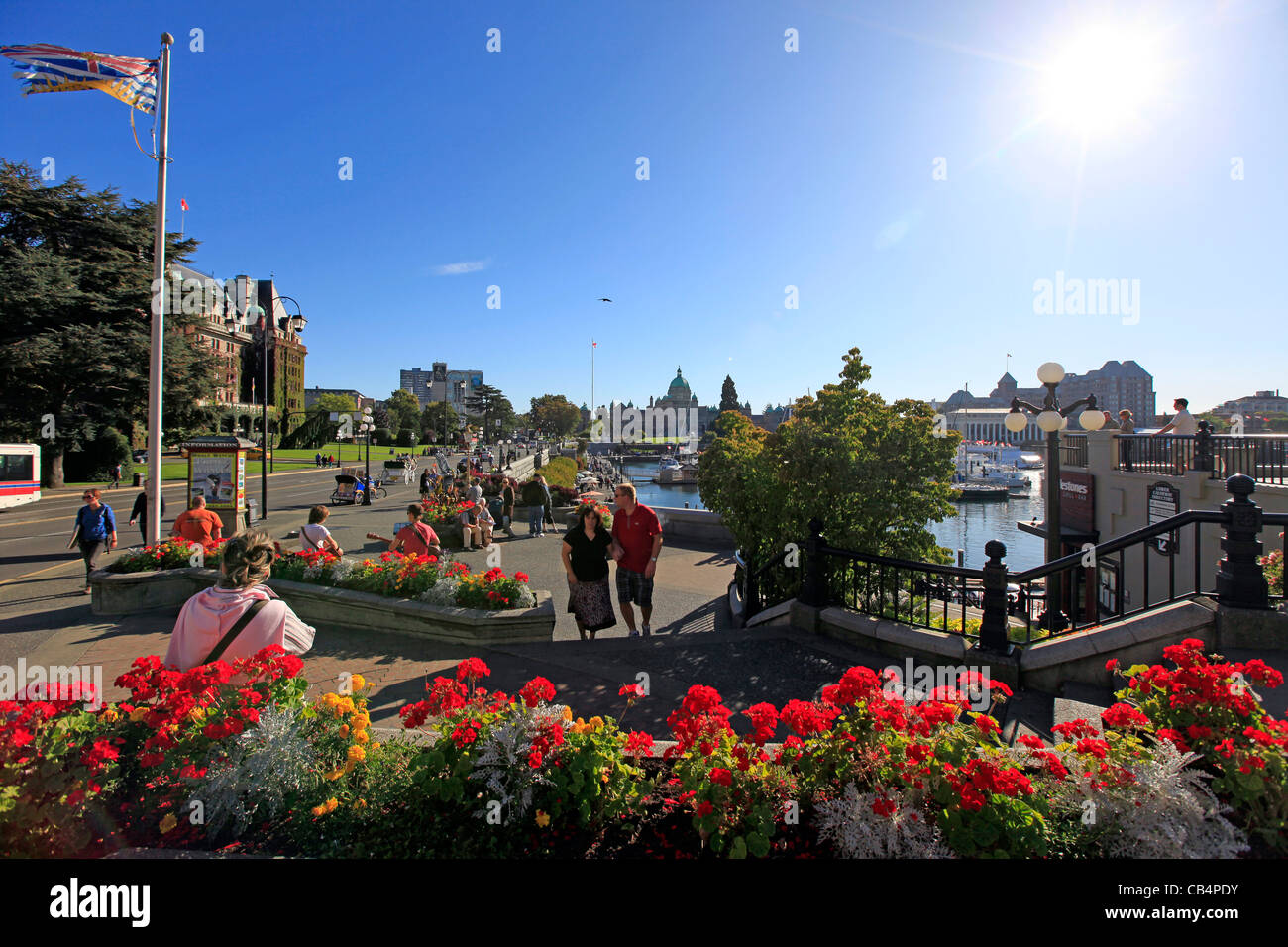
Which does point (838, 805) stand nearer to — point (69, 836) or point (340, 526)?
point (69, 836)

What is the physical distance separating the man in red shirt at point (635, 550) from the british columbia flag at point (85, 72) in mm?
12338

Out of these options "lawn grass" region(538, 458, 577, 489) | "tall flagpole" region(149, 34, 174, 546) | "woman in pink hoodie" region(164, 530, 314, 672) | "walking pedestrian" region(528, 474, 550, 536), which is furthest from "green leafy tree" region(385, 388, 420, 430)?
"woman in pink hoodie" region(164, 530, 314, 672)

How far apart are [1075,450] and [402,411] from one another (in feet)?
410

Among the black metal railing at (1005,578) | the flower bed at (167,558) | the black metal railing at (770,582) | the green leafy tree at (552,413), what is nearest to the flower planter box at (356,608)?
the flower bed at (167,558)

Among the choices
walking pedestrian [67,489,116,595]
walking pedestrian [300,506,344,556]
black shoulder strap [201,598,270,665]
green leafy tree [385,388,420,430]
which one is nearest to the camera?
black shoulder strap [201,598,270,665]

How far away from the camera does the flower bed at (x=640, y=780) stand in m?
2.66

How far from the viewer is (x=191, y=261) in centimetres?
4147

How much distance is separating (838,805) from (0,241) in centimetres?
4952

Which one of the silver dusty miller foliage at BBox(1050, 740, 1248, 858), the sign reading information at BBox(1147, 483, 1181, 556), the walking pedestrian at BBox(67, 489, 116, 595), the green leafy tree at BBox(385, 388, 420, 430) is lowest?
the silver dusty miller foliage at BBox(1050, 740, 1248, 858)

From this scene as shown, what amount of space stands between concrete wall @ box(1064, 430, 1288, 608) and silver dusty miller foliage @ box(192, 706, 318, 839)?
11475 mm

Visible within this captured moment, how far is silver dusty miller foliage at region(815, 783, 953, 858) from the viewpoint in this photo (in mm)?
2641

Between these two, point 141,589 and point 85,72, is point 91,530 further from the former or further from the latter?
point 85,72

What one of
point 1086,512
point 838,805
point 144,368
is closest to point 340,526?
point 838,805

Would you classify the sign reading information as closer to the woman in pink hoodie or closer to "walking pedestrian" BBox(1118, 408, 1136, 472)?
"walking pedestrian" BBox(1118, 408, 1136, 472)
